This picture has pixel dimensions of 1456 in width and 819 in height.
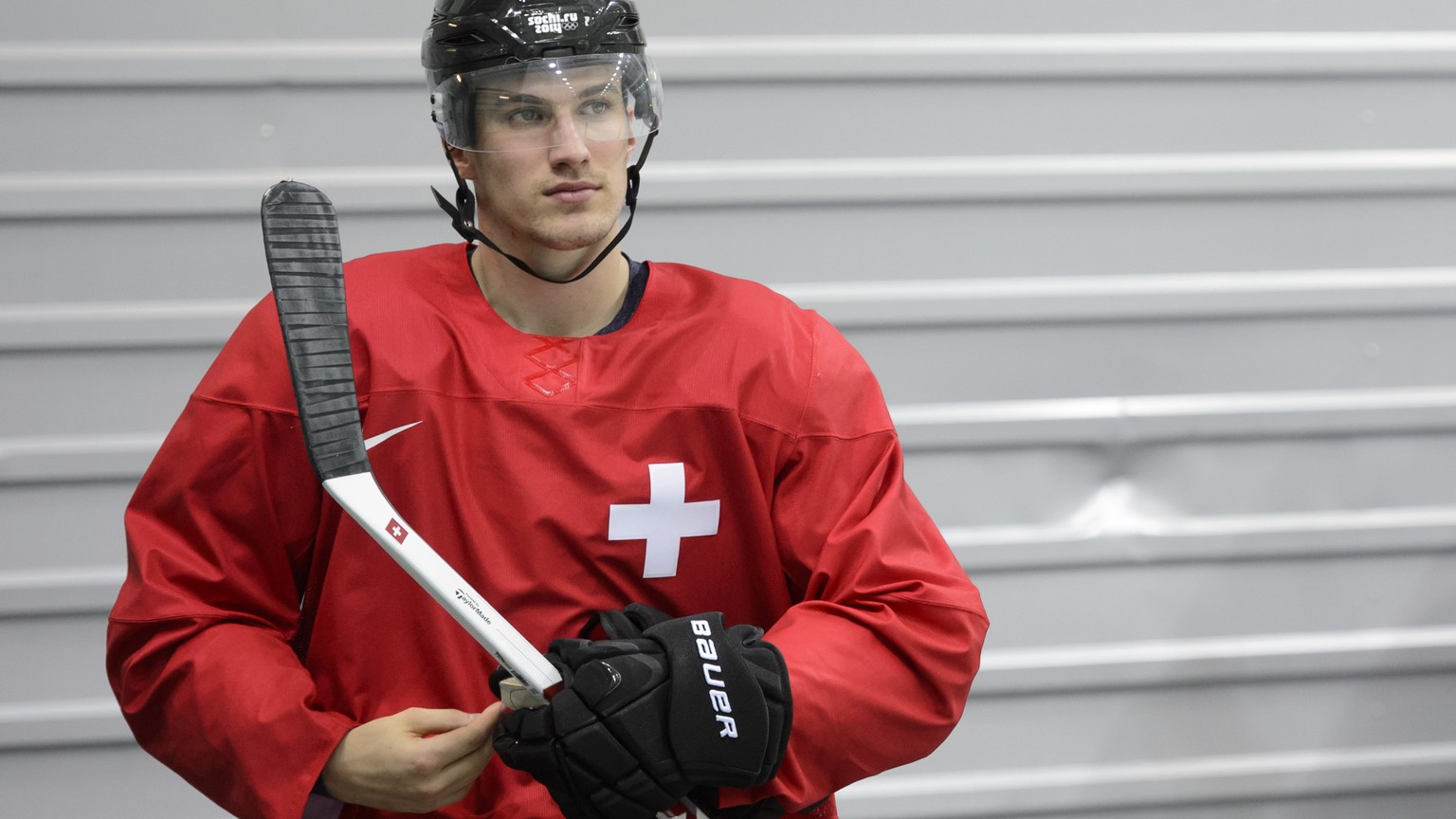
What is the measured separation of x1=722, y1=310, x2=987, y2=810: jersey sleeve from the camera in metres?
1.42

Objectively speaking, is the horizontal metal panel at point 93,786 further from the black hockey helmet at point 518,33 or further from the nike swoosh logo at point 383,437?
the black hockey helmet at point 518,33

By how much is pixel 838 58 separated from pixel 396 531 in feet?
4.92

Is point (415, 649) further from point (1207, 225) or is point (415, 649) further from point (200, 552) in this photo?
point (1207, 225)

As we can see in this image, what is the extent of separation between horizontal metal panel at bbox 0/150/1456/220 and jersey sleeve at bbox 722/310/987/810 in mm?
871

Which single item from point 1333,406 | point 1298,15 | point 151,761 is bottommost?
point 151,761

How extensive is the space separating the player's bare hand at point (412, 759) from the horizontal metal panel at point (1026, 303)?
1.20 metres

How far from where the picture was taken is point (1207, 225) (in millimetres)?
2623

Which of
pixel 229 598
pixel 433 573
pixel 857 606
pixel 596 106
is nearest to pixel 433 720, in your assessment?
pixel 433 573

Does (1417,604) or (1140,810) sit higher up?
(1417,604)

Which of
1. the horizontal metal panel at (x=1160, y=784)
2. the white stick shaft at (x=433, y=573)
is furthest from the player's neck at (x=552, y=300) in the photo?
the horizontal metal panel at (x=1160, y=784)

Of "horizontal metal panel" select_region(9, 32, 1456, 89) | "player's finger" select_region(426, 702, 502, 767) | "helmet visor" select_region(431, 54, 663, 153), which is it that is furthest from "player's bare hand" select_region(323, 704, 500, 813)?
"horizontal metal panel" select_region(9, 32, 1456, 89)

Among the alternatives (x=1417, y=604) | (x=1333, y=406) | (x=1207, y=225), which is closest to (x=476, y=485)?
(x=1207, y=225)

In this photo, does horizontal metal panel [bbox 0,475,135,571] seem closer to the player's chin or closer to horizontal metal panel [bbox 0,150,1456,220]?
horizontal metal panel [bbox 0,150,1456,220]

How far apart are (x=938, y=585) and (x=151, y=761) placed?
1629mm
